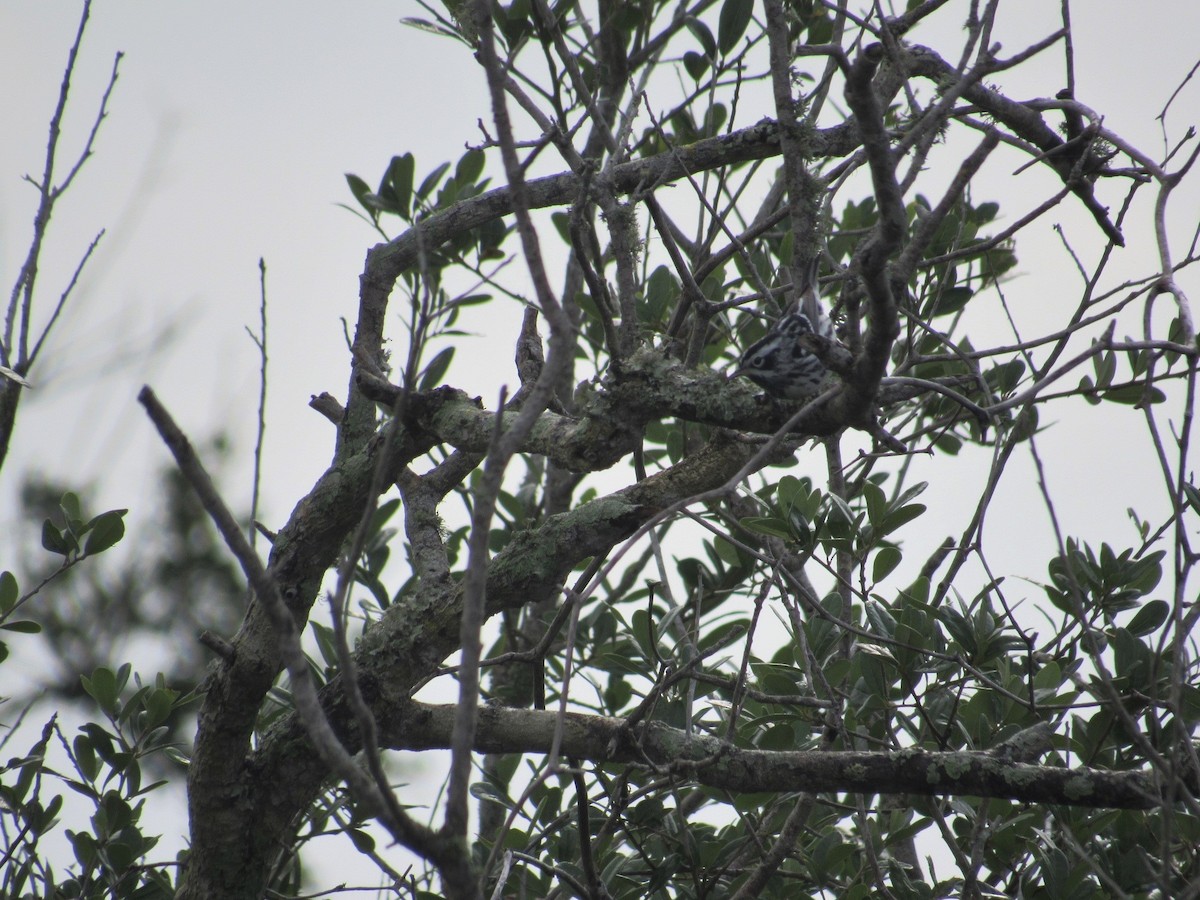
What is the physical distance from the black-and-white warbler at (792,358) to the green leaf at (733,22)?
155cm

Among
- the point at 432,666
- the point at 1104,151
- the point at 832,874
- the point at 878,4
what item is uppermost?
the point at 878,4

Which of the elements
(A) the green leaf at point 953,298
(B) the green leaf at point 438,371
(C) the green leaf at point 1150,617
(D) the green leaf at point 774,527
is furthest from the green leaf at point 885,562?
(B) the green leaf at point 438,371

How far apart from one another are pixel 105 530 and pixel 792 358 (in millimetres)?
2022

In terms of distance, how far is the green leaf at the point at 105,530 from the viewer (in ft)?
9.89

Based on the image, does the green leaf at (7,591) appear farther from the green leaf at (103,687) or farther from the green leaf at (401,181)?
the green leaf at (401,181)

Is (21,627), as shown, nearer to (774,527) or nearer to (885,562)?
(774,527)

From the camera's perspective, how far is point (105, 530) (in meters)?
3.03

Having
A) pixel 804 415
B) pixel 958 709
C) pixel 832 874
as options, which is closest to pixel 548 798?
pixel 832 874

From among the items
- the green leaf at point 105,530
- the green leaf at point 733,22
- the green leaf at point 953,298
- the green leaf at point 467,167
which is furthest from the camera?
the green leaf at point 467,167

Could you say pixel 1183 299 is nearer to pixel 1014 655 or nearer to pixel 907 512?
pixel 907 512

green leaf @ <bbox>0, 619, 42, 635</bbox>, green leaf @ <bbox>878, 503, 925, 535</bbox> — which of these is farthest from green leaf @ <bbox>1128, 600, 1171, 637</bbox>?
green leaf @ <bbox>0, 619, 42, 635</bbox>

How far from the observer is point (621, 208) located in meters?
2.92

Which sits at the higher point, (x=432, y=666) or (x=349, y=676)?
(x=432, y=666)

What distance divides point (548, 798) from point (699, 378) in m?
1.69
